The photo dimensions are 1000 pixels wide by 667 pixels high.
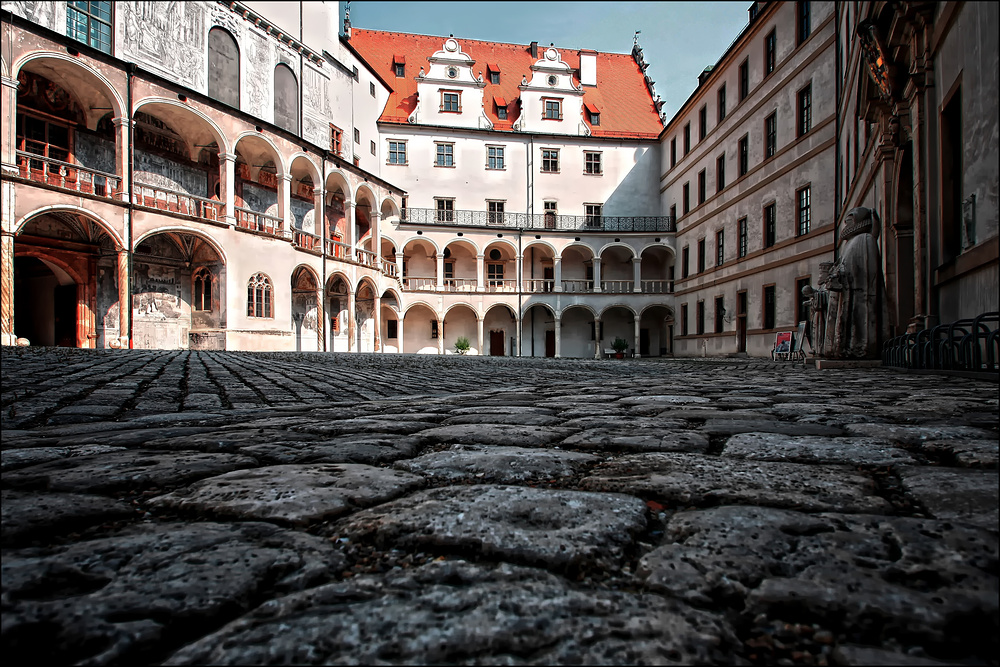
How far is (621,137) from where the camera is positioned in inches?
1455

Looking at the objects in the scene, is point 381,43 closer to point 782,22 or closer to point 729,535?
point 782,22

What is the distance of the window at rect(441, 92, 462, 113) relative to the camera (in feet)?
118

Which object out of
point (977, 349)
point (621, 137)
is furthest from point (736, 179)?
point (977, 349)

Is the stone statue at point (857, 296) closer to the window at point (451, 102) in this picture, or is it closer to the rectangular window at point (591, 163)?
the rectangular window at point (591, 163)

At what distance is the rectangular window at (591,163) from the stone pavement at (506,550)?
37202mm

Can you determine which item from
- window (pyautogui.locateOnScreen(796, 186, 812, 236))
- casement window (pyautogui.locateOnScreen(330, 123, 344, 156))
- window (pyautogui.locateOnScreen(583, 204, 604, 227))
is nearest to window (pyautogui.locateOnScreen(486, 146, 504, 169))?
window (pyautogui.locateOnScreen(583, 204, 604, 227))

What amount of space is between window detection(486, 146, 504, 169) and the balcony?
10.7 feet

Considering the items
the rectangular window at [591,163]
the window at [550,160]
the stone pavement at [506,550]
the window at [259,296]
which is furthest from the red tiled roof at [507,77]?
the stone pavement at [506,550]

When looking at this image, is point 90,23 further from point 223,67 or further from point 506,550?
point 506,550

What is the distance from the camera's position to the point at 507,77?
40938 millimetres

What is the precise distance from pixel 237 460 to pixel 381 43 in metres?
44.5

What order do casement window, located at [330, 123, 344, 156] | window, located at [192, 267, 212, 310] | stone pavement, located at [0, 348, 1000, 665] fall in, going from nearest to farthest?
stone pavement, located at [0, 348, 1000, 665] < window, located at [192, 267, 212, 310] < casement window, located at [330, 123, 344, 156]

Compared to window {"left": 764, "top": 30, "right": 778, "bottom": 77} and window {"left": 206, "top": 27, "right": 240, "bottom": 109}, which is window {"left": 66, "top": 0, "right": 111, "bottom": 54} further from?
window {"left": 764, "top": 30, "right": 778, "bottom": 77}

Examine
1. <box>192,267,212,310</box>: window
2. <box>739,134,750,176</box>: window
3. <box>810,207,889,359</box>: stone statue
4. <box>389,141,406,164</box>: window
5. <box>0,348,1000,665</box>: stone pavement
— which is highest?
<box>389,141,406,164</box>: window
